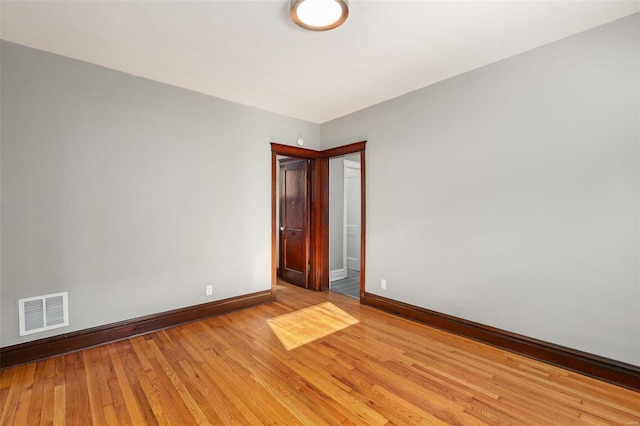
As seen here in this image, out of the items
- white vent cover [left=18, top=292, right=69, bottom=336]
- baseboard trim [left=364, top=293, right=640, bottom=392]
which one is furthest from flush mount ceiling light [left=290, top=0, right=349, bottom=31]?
white vent cover [left=18, top=292, right=69, bottom=336]

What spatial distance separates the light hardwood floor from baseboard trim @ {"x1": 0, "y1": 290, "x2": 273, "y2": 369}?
0.09m

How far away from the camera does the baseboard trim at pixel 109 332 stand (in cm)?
236

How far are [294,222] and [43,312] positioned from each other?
3.16 m

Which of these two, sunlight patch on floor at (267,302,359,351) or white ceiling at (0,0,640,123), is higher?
white ceiling at (0,0,640,123)

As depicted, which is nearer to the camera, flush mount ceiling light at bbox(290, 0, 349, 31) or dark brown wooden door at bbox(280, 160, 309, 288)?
flush mount ceiling light at bbox(290, 0, 349, 31)

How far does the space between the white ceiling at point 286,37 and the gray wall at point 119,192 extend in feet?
1.04

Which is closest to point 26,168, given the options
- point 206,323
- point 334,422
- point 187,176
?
point 187,176

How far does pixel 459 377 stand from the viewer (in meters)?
2.19

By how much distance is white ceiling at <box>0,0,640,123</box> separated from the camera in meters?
1.96

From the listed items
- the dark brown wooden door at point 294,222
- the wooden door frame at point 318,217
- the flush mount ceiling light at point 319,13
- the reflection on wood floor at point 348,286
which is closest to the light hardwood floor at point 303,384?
the reflection on wood floor at point 348,286

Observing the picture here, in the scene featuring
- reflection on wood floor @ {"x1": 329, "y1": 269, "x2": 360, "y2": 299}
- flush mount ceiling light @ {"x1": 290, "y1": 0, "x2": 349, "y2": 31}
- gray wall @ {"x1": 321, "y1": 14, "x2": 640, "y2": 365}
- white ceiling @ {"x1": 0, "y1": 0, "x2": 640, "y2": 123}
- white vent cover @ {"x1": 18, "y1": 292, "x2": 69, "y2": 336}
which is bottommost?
reflection on wood floor @ {"x1": 329, "y1": 269, "x2": 360, "y2": 299}

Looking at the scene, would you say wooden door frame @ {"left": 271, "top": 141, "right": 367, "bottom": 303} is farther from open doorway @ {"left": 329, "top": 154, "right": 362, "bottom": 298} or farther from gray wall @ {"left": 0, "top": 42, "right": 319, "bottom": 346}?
gray wall @ {"left": 0, "top": 42, "right": 319, "bottom": 346}

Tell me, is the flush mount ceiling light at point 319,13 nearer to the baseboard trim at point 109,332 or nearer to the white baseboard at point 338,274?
the baseboard trim at point 109,332

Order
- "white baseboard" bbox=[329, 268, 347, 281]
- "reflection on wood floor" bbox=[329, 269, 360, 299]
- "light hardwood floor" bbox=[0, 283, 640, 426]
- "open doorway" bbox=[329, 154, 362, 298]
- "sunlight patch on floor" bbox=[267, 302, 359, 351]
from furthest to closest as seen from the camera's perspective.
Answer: "white baseboard" bbox=[329, 268, 347, 281], "open doorway" bbox=[329, 154, 362, 298], "reflection on wood floor" bbox=[329, 269, 360, 299], "sunlight patch on floor" bbox=[267, 302, 359, 351], "light hardwood floor" bbox=[0, 283, 640, 426]
